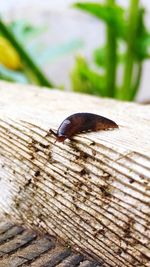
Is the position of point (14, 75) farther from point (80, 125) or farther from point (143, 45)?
point (80, 125)

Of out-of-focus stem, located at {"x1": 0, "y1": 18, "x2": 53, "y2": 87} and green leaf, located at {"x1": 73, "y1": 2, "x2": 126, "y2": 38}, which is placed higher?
green leaf, located at {"x1": 73, "y1": 2, "x2": 126, "y2": 38}

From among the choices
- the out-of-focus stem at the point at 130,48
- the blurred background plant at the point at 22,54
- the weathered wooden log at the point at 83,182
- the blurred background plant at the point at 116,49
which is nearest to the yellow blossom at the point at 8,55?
the blurred background plant at the point at 22,54

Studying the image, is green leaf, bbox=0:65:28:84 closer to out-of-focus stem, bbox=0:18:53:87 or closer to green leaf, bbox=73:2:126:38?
out-of-focus stem, bbox=0:18:53:87

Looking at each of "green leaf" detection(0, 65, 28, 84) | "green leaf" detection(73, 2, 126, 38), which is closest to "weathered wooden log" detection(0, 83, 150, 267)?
"green leaf" detection(73, 2, 126, 38)

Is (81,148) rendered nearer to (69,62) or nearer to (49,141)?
(49,141)

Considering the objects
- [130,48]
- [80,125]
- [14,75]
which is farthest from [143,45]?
[80,125]

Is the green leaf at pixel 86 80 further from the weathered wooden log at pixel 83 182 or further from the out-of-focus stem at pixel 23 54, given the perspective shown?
the weathered wooden log at pixel 83 182

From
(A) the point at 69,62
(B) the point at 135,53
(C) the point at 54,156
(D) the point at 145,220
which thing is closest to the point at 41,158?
(C) the point at 54,156

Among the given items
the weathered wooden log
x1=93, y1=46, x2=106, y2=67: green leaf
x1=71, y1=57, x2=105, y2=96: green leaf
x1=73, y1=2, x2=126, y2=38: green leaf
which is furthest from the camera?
x1=93, y1=46, x2=106, y2=67: green leaf
